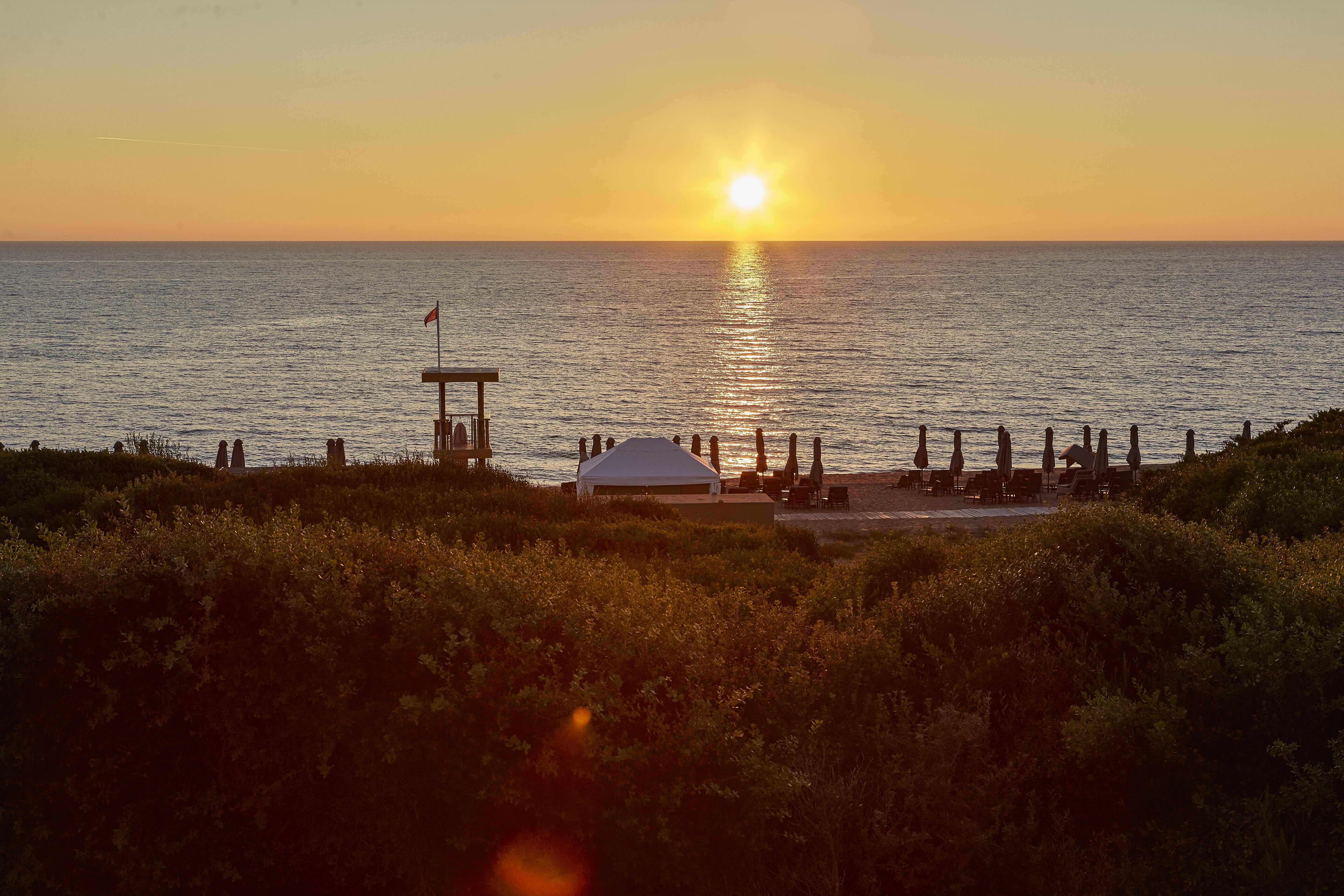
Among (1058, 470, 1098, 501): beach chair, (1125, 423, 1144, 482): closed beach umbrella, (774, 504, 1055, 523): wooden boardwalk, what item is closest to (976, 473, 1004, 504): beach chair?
(774, 504, 1055, 523): wooden boardwalk

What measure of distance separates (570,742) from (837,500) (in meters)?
19.7

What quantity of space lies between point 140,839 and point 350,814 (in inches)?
52.2

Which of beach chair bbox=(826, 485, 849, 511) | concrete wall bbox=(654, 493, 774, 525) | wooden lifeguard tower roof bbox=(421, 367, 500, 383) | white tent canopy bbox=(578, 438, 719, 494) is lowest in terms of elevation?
beach chair bbox=(826, 485, 849, 511)

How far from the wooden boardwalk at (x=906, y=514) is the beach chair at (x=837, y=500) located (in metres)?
0.36

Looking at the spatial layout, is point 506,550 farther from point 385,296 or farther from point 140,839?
point 385,296

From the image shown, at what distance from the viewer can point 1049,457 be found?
32.7 metres

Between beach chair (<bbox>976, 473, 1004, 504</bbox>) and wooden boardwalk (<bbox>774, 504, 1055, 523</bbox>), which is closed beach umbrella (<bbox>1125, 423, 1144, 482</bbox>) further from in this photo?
wooden boardwalk (<bbox>774, 504, 1055, 523</bbox>)

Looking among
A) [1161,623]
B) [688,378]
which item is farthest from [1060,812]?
[688,378]

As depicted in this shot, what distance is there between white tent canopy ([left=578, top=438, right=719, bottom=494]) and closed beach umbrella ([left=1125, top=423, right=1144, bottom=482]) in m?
13.2

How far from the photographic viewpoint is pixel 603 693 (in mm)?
7180

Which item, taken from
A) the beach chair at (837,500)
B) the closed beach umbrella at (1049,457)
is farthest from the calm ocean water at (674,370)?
the beach chair at (837,500)

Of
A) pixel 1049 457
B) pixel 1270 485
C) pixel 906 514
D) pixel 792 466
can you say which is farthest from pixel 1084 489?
pixel 1270 485

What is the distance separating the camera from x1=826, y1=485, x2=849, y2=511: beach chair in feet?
85.5

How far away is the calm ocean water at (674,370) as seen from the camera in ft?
151
